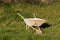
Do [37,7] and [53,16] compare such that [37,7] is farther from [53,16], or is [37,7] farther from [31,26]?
[31,26]

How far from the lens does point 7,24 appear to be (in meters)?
12.6

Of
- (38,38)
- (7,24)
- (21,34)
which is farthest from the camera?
(7,24)

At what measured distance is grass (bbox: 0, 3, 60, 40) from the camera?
10.2m

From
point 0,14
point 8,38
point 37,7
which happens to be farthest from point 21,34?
point 37,7

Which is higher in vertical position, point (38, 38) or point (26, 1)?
point (26, 1)

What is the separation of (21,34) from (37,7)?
517 centimetres

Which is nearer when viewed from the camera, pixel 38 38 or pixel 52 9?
pixel 38 38

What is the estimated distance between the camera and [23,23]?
1271 centimetres

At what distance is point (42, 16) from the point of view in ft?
46.8

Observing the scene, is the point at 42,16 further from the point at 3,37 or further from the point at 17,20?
the point at 3,37

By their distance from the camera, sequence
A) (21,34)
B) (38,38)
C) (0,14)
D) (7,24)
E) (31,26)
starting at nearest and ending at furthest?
(38,38), (21,34), (31,26), (7,24), (0,14)

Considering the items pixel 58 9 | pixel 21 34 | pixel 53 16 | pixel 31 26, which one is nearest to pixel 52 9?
pixel 58 9

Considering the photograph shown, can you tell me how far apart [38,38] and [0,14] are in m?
4.47

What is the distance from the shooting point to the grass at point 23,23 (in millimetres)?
10239
